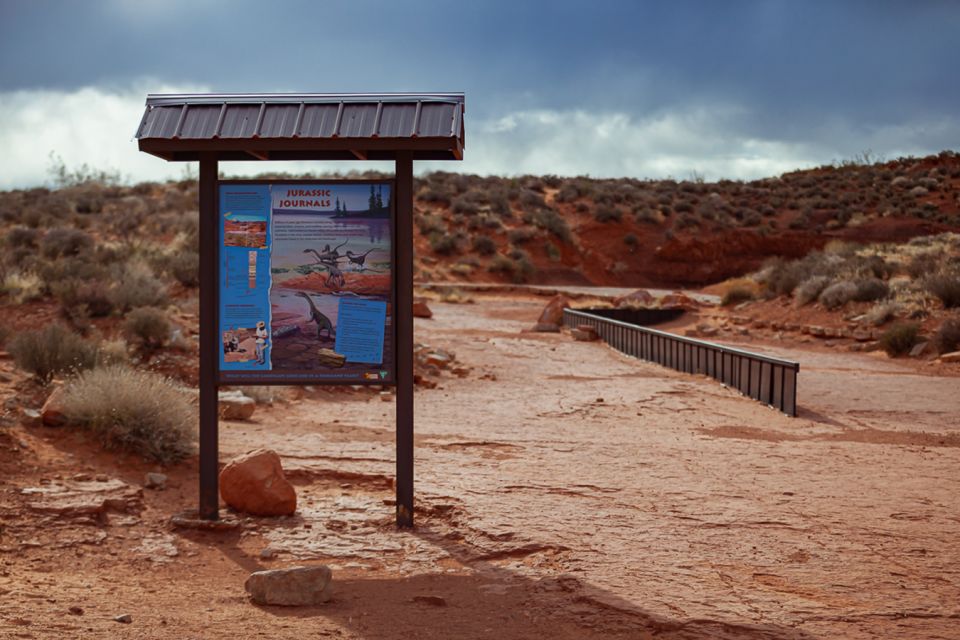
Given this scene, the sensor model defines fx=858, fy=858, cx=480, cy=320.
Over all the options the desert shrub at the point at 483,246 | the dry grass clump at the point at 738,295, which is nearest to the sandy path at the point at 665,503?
the dry grass clump at the point at 738,295

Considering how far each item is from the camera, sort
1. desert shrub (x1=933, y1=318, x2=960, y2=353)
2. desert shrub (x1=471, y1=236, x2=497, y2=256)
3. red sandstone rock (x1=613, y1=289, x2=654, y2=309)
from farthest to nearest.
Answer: desert shrub (x1=471, y1=236, x2=497, y2=256) → red sandstone rock (x1=613, y1=289, x2=654, y2=309) → desert shrub (x1=933, y1=318, x2=960, y2=353)

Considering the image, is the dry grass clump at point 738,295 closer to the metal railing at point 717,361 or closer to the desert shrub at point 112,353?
the metal railing at point 717,361

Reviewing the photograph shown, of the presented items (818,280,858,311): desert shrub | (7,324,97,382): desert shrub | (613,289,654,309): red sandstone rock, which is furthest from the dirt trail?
(613,289,654,309): red sandstone rock

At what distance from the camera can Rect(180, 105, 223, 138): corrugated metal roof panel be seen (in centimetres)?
584

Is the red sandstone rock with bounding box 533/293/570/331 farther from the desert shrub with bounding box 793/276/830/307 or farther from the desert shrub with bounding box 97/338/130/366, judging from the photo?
the desert shrub with bounding box 97/338/130/366

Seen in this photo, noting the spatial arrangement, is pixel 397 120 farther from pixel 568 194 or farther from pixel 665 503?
pixel 568 194

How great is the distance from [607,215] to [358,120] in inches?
1744

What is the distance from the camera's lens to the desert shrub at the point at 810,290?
77.8ft

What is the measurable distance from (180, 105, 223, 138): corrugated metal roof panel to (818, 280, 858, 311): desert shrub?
1983 cm

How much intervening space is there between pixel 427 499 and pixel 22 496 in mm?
2999

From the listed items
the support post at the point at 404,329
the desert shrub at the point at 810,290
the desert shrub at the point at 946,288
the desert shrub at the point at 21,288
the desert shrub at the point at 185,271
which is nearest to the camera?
the support post at the point at 404,329

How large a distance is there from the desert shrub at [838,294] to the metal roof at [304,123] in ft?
61.8

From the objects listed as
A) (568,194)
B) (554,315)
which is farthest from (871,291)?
(568,194)

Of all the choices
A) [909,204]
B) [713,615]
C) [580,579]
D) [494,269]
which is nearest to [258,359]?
[580,579]
